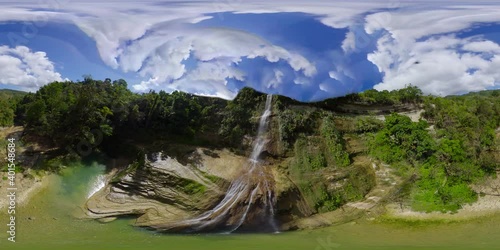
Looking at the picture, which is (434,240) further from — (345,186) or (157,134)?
(157,134)

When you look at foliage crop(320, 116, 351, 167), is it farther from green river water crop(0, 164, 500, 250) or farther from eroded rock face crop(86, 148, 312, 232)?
green river water crop(0, 164, 500, 250)

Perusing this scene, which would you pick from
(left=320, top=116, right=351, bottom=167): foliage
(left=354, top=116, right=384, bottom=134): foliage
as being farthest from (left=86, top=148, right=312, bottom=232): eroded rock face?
(left=354, top=116, right=384, bottom=134): foliage

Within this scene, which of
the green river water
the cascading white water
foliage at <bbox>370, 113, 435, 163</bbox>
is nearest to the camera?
the green river water

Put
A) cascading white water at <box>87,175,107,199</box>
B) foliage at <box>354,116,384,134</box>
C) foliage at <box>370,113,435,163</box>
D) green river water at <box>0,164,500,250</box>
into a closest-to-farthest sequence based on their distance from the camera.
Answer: green river water at <box>0,164,500,250</box> → cascading white water at <box>87,175,107,199</box> → foliage at <box>370,113,435,163</box> → foliage at <box>354,116,384,134</box>

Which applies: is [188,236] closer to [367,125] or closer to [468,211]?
[367,125]

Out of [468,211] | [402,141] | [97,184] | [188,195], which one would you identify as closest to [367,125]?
[402,141]

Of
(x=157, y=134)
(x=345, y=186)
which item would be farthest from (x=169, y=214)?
(x=345, y=186)

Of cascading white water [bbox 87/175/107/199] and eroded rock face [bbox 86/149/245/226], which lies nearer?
eroded rock face [bbox 86/149/245/226]
